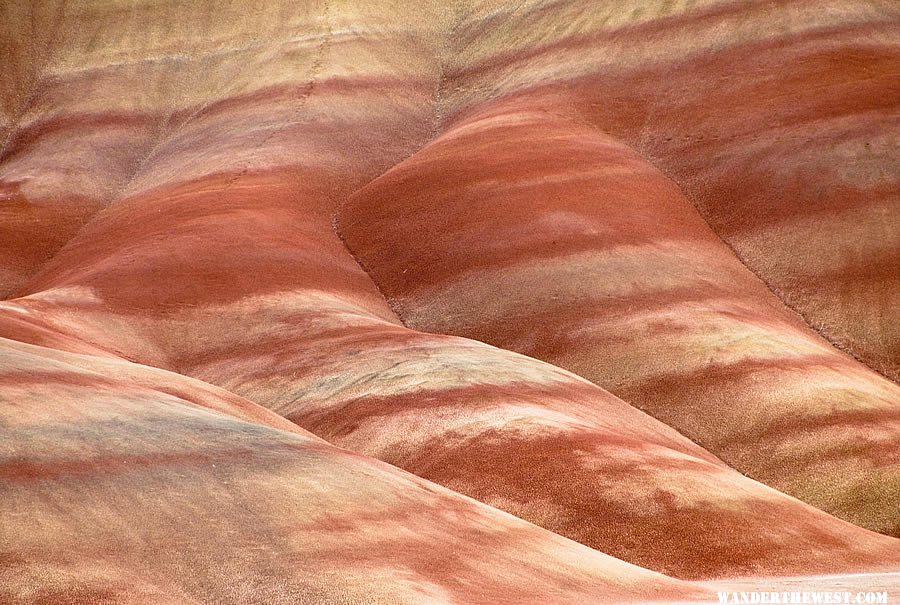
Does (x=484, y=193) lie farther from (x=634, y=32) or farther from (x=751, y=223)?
(x=634, y=32)

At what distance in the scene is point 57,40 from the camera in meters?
77.9

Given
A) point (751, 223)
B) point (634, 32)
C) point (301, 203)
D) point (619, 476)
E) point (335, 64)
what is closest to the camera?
point (619, 476)

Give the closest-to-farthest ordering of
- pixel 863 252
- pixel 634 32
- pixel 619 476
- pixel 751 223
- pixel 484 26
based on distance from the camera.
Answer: pixel 619 476
pixel 863 252
pixel 751 223
pixel 634 32
pixel 484 26

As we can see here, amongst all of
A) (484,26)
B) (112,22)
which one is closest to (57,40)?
(112,22)

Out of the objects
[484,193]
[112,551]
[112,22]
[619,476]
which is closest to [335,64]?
[112,22]

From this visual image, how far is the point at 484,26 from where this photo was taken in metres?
76.9

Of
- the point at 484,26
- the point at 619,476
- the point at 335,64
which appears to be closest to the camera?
the point at 619,476

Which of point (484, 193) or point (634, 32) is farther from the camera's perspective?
point (634, 32)

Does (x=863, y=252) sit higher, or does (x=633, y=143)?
(x=633, y=143)

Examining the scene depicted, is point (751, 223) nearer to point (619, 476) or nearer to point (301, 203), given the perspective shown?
point (301, 203)

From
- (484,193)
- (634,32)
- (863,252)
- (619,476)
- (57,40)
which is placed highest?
(57,40)

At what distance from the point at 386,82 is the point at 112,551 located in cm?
5936

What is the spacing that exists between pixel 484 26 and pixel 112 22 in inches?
945

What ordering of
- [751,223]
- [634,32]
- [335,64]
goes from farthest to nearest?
[335,64], [634,32], [751,223]
